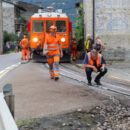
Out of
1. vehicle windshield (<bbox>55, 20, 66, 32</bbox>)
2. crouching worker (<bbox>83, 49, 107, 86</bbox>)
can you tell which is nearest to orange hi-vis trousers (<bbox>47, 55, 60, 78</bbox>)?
crouching worker (<bbox>83, 49, 107, 86</bbox>)

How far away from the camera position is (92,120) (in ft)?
16.7

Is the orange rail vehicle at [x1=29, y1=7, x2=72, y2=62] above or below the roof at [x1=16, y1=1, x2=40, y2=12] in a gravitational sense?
below

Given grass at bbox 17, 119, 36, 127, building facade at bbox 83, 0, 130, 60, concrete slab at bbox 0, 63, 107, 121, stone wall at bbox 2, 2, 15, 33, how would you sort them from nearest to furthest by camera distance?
grass at bbox 17, 119, 36, 127, concrete slab at bbox 0, 63, 107, 121, building facade at bbox 83, 0, 130, 60, stone wall at bbox 2, 2, 15, 33

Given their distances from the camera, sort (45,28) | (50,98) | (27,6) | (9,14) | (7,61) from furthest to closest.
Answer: (27,6)
(9,14)
(7,61)
(45,28)
(50,98)

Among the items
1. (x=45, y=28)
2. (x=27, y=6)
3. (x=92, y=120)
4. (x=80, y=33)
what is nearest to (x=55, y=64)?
(x=92, y=120)

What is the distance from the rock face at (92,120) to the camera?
4.68 metres

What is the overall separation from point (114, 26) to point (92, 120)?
540 inches

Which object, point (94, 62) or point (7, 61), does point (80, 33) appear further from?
point (94, 62)

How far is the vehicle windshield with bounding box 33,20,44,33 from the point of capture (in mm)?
17766

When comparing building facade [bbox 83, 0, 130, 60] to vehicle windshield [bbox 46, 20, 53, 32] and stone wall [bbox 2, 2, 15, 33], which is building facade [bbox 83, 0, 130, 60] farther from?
stone wall [bbox 2, 2, 15, 33]

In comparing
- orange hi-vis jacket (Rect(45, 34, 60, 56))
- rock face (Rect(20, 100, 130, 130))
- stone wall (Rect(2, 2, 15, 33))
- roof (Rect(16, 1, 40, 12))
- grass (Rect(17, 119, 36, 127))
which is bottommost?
rock face (Rect(20, 100, 130, 130))

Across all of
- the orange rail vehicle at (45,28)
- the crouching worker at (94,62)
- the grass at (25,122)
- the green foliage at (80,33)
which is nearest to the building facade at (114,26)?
the orange rail vehicle at (45,28)

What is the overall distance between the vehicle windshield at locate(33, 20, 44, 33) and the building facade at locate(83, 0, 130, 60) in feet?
11.5

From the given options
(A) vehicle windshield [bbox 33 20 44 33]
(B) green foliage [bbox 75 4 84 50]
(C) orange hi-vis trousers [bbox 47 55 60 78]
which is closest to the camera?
(C) orange hi-vis trousers [bbox 47 55 60 78]
